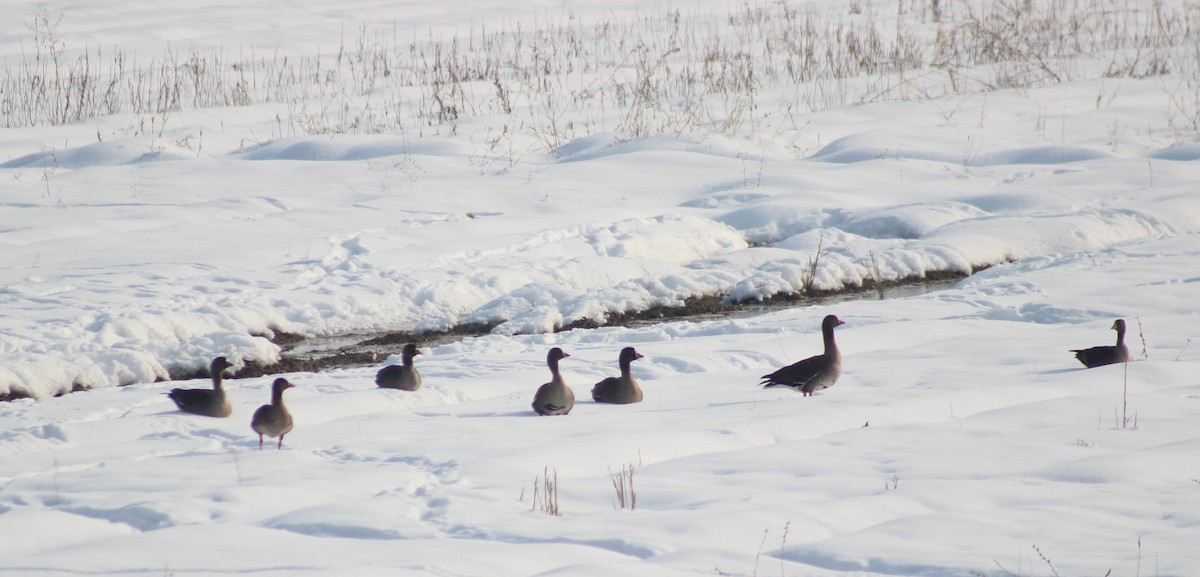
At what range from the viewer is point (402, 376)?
6.58m

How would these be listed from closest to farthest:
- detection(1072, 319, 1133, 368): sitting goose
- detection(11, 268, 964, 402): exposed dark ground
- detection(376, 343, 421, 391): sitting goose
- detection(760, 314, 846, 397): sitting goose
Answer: detection(760, 314, 846, 397): sitting goose
detection(376, 343, 421, 391): sitting goose
detection(1072, 319, 1133, 368): sitting goose
detection(11, 268, 964, 402): exposed dark ground

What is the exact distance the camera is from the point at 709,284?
981 centimetres

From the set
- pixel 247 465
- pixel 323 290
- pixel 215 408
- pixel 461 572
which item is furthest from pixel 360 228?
pixel 461 572

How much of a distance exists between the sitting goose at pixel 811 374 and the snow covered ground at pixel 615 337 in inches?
6.1

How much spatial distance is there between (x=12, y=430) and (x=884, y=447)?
14.1 ft

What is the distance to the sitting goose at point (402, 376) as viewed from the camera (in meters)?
6.58

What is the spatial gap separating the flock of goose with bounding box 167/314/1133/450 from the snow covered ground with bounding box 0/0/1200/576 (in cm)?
10

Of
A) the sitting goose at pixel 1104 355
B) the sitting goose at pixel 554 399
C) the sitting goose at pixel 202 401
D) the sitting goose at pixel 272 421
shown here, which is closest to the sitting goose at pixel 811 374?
the sitting goose at pixel 554 399

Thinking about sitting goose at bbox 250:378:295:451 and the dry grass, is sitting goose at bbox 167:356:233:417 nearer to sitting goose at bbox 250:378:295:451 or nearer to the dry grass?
sitting goose at bbox 250:378:295:451

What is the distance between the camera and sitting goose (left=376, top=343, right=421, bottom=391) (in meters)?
6.58

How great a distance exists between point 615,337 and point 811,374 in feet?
7.79

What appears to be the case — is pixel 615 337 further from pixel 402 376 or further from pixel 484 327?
pixel 402 376

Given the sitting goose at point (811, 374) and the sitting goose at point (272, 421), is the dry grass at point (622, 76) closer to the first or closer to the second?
the sitting goose at point (811, 374)

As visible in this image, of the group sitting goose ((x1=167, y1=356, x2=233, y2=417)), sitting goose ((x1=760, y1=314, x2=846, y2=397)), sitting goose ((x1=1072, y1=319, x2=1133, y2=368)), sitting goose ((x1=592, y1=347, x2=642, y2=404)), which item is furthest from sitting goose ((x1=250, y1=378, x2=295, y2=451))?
sitting goose ((x1=1072, y1=319, x2=1133, y2=368))
